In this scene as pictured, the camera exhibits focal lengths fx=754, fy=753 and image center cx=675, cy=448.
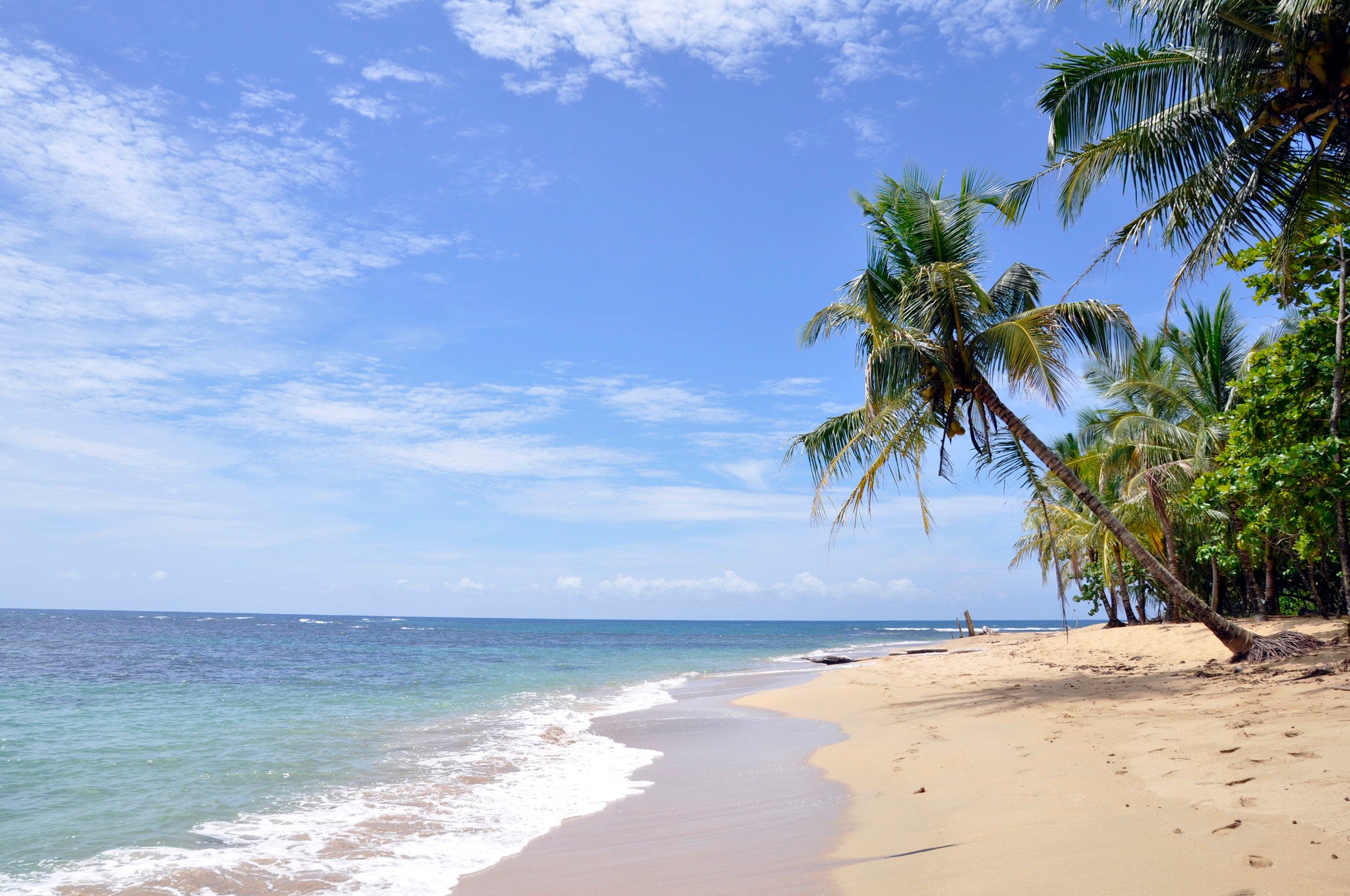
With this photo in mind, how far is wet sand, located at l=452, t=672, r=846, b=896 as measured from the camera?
4184 mm

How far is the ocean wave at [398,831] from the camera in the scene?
479 centimetres

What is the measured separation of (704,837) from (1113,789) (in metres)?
2.60

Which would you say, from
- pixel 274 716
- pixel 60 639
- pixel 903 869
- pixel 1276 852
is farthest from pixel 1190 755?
pixel 60 639

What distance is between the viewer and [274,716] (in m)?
12.5

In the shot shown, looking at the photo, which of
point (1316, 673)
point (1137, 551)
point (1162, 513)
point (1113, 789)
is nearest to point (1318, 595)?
point (1162, 513)

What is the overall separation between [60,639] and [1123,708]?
50162mm

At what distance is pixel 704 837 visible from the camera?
16.9ft

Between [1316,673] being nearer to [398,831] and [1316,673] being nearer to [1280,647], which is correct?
[1280,647]

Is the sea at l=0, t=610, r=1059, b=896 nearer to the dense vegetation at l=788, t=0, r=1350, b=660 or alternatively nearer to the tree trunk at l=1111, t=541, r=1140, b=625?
the dense vegetation at l=788, t=0, r=1350, b=660

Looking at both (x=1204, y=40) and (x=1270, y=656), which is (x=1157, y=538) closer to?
(x=1270, y=656)

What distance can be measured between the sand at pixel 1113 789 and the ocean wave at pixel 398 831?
244cm

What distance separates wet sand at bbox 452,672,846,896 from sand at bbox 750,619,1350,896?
262mm

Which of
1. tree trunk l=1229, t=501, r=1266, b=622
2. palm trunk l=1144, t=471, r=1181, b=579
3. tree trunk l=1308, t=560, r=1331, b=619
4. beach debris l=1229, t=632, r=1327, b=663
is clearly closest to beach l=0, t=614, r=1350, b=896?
beach debris l=1229, t=632, r=1327, b=663

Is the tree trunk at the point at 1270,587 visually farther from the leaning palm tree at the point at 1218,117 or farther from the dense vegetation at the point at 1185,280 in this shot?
the leaning palm tree at the point at 1218,117
